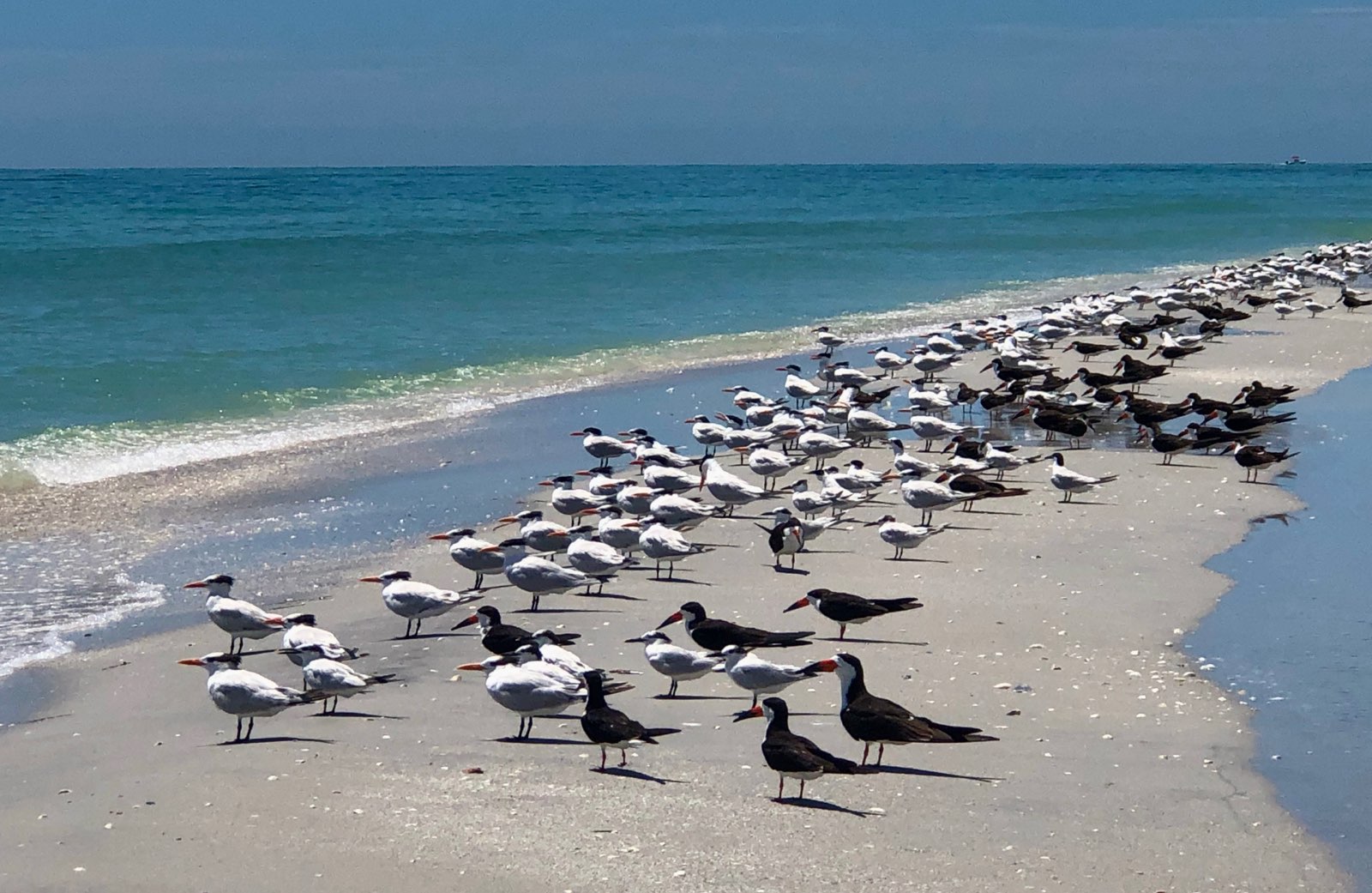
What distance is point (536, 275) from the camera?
4241 cm

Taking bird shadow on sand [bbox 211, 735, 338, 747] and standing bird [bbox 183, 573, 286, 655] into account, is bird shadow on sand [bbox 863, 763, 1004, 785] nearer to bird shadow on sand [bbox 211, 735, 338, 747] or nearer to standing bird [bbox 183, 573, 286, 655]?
bird shadow on sand [bbox 211, 735, 338, 747]

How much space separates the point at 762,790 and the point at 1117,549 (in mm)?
5738

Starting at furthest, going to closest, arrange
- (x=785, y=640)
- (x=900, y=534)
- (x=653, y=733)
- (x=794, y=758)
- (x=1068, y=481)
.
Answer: (x=1068, y=481), (x=900, y=534), (x=785, y=640), (x=653, y=733), (x=794, y=758)

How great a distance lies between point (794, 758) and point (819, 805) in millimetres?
278

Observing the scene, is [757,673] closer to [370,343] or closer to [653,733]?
[653,733]

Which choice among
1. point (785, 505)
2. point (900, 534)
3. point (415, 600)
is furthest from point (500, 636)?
point (785, 505)

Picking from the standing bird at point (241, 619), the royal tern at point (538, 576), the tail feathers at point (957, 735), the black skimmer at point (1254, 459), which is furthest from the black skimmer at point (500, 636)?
the black skimmer at point (1254, 459)

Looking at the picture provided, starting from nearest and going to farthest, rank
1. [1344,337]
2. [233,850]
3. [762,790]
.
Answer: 1. [233,850]
2. [762,790]
3. [1344,337]

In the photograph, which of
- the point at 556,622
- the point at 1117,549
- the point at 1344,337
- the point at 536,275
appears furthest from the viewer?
the point at 536,275

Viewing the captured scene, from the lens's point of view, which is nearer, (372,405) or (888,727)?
(888,727)

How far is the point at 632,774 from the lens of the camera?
26.7 ft

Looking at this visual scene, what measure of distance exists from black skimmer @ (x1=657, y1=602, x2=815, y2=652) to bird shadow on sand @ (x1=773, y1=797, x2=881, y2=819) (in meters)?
1.94

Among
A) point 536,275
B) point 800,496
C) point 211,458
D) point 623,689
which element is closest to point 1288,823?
point 623,689

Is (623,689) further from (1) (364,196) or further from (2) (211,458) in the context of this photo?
(1) (364,196)
